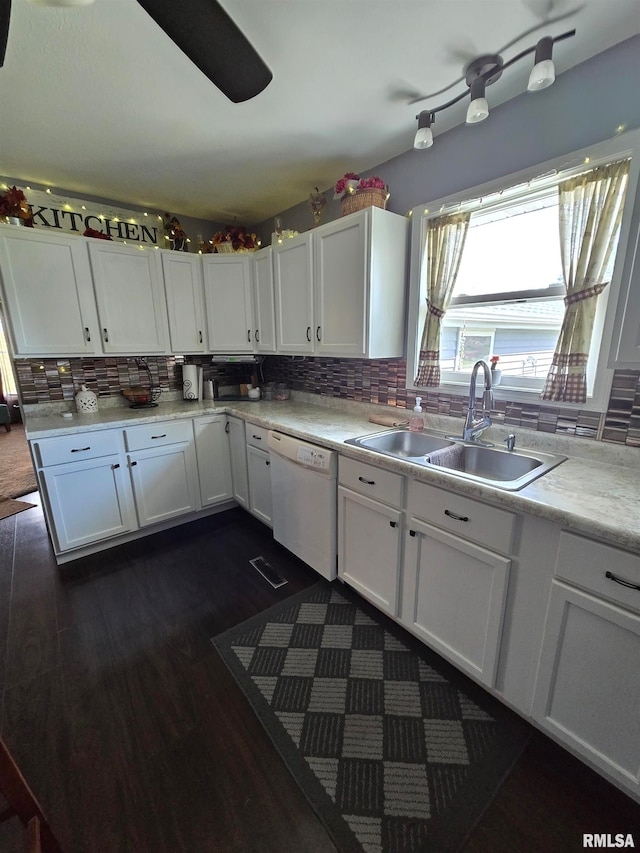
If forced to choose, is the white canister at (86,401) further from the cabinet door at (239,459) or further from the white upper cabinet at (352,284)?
the white upper cabinet at (352,284)

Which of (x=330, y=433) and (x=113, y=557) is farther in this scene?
(x=113, y=557)

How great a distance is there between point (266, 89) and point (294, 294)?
1.10m

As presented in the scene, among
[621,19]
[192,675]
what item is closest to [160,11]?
[621,19]

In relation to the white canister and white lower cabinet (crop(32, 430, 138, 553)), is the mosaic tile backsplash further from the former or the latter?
white lower cabinet (crop(32, 430, 138, 553))

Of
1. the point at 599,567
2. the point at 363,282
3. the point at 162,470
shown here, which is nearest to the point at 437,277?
the point at 363,282

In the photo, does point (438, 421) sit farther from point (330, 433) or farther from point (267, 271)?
point (267, 271)

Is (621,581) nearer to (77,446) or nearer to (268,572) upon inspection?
(268,572)

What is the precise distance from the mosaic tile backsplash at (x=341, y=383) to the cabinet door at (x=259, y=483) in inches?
30.5

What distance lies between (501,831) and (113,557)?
2.41m

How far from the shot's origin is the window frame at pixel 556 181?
1.34 meters

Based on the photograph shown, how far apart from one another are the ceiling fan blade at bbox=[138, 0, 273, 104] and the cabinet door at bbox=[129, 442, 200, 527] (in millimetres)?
2101

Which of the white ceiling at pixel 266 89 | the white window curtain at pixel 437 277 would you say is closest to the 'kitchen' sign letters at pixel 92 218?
the white ceiling at pixel 266 89

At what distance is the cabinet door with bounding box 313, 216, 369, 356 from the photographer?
202cm

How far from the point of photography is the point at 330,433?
2027mm
